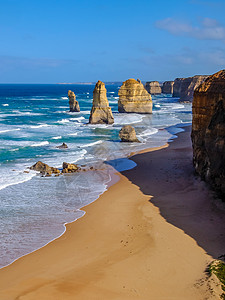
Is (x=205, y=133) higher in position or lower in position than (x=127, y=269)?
higher

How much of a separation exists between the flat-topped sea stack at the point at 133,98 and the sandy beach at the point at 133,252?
174 feet

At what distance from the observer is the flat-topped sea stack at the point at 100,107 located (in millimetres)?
56691

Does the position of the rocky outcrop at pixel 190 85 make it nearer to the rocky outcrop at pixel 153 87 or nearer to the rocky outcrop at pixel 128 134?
the rocky outcrop at pixel 153 87

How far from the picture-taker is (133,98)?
75.1 m

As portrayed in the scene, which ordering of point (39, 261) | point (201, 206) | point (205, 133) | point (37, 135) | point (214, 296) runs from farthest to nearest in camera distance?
point (37, 135) < point (205, 133) < point (201, 206) < point (39, 261) < point (214, 296)

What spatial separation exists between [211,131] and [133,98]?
5567cm

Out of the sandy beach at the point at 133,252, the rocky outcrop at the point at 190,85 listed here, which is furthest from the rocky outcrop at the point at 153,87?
the sandy beach at the point at 133,252

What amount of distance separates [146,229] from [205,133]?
320 inches

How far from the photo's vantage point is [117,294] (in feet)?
37.0

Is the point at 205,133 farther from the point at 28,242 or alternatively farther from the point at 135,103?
the point at 135,103

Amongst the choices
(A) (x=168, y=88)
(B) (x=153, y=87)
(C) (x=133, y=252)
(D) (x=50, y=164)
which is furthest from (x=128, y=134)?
(A) (x=168, y=88)

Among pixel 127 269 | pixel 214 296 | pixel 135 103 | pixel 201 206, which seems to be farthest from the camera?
pixel 135 103

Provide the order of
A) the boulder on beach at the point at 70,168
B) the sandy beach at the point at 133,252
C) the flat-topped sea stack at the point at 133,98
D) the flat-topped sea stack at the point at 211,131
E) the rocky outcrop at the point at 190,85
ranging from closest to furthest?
the sandy beach at the point at 133,252 → the flat-topped sea stack at the point at 211,131 → the boulder on beach at the point at 70,168 → the flat-topped sea stack at the point at 133,98 → the rocky outcrop at the point at 190,85

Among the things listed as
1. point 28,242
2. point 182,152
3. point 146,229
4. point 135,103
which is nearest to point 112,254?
point 146,229
